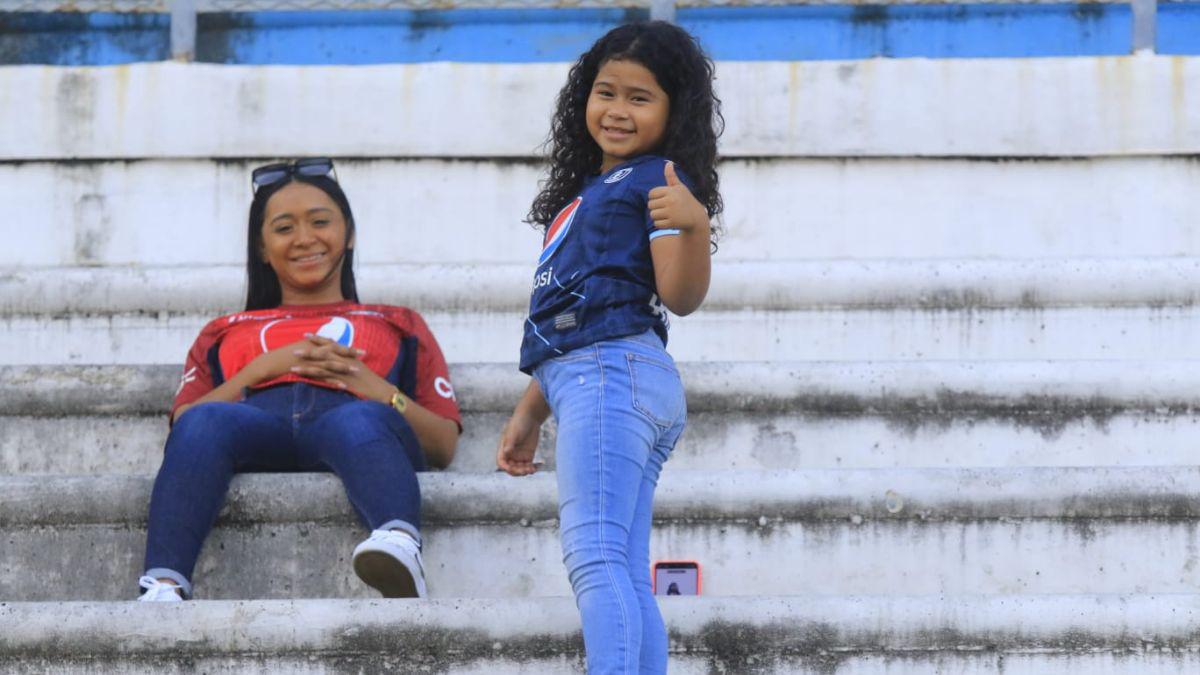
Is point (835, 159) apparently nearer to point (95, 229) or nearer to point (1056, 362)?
point (1056, 362)

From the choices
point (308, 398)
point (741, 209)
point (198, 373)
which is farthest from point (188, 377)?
point (741, 209)

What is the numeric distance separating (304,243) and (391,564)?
1.10 meters

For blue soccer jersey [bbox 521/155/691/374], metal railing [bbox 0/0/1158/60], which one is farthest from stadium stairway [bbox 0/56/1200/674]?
blue soccer jersey [bbox 521/155/691/374]

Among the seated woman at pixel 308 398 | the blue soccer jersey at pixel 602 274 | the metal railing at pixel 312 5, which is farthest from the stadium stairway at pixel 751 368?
the blue soccer jersey at pixel 602 274

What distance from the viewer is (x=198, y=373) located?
458 centimetres

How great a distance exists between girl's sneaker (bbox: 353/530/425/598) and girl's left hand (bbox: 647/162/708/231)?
0.84m

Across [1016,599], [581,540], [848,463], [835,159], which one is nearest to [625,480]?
[581,540]

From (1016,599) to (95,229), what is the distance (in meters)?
3.13

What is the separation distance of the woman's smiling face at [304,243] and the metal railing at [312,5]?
158 cm

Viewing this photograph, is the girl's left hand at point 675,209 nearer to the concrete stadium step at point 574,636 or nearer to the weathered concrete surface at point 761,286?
the concrete stadium step at point 574,636

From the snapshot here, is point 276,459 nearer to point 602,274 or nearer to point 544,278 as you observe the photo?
point 544,278

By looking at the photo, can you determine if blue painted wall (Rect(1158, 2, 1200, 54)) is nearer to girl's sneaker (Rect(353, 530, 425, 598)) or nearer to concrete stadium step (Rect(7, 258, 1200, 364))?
concrete stadium step (Rect(7, 258, 1200, 364))

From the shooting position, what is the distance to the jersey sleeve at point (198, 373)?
4492 mm

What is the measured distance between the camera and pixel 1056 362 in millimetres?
4586
